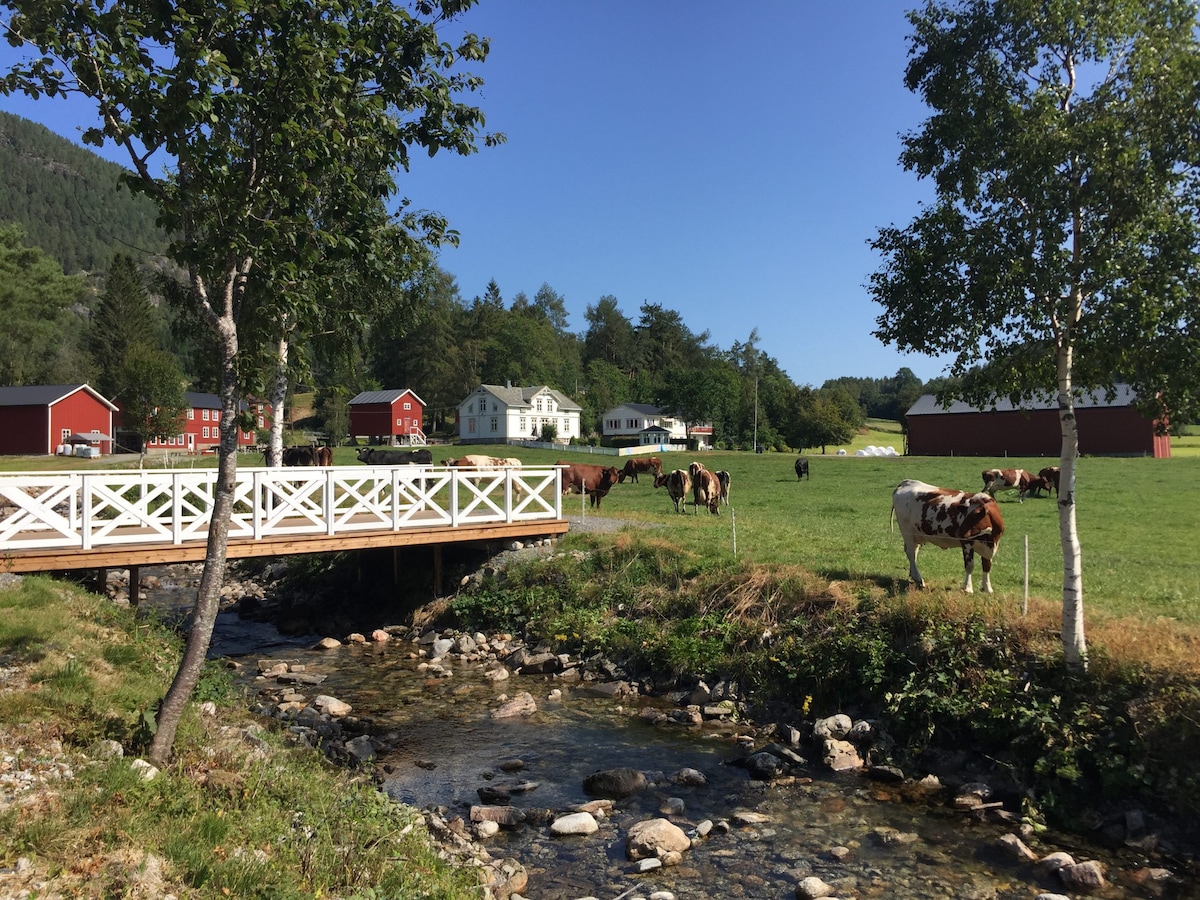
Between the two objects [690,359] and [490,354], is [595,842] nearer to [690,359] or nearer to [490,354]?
[490,354]

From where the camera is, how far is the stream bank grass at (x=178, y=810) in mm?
5078

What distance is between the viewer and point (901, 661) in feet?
35.5

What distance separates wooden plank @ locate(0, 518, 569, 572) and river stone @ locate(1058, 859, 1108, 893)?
12.1m

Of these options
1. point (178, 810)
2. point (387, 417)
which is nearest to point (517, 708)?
point (178, 810)

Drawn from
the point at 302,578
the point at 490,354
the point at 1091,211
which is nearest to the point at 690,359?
the point at 490,354

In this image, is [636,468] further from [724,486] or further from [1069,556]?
[1069,556]

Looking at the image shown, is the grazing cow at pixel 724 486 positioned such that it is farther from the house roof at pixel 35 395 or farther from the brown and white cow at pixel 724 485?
the house roof at pixel 35 395

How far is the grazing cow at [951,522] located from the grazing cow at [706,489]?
397 inches

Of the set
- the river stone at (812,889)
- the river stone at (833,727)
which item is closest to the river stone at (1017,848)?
the river stone at (812,889)

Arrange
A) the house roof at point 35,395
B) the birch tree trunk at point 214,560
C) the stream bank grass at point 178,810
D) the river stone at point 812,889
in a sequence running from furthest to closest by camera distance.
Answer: the house roof at point 35,395, the birch tree trunk at point 214,560, the river stone at point 812,889, the stream bank grass at point 178,810

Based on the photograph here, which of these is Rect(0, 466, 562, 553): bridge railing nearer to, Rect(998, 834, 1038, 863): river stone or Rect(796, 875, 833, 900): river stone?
Rect(796, 875, 833, 900): river stone

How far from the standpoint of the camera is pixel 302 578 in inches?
803

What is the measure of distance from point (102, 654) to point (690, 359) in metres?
117

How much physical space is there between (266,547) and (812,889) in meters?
11.2
